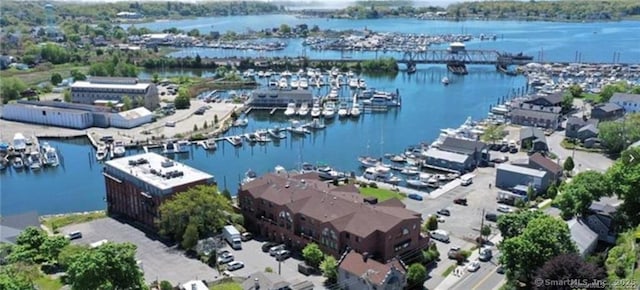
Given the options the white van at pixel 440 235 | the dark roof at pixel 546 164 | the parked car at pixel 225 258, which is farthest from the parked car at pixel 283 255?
the dark roof at pixel 546 164

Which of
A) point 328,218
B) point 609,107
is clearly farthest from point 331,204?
point 609,107

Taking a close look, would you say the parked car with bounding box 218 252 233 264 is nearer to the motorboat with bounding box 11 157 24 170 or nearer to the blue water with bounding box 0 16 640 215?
the blue water with bounding box 0 16 640 215

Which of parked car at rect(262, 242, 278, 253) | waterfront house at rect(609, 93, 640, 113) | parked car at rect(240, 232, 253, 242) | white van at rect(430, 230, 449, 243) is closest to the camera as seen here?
parked car at rect(262, 242, 278, 253)

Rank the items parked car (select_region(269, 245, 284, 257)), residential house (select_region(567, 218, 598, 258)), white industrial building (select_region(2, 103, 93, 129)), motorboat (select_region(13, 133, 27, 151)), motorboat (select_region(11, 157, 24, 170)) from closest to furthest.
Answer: residential house (select_region(567, 218, 598, 258))
parked car (select_region(269, 245, 284, 257))
motorboat (select_region(11, 157, 24, 170))
motorboat (select_region(13, 133, 27, 151))
white industrial building (select_region(2, 103, 93, 129))

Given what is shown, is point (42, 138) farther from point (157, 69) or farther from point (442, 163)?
point (157, 69)

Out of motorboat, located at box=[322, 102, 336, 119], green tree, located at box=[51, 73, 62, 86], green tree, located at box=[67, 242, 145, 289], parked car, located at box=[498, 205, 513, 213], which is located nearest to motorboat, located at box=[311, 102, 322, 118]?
motorboat, located at box=[322, 102, 336, 119]

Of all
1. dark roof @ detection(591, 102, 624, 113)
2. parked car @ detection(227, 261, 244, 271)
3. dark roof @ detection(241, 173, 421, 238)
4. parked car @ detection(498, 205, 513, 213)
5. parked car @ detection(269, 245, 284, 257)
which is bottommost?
parked car @ detection(227, 261, 244, 271)
